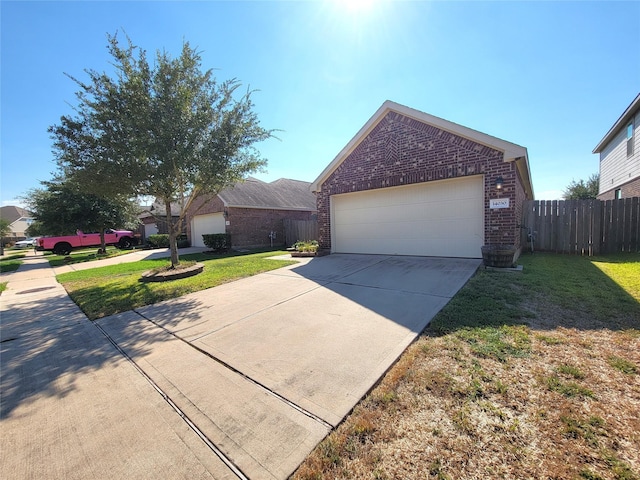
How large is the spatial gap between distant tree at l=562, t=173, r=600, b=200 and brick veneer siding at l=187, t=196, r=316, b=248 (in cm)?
2808

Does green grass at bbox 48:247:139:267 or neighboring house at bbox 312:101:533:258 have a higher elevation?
neighboring house at bbox 312:101:533:258

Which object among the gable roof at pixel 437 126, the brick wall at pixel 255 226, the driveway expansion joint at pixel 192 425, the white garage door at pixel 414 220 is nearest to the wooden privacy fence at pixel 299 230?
the brick wall at pixel 255 226

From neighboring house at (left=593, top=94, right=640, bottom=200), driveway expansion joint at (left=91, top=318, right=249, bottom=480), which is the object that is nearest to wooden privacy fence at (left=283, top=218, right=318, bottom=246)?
driveway expansion joint at (left=91, top=318, right=249, bottom=480)

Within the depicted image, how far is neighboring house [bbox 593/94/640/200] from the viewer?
36.8 feet

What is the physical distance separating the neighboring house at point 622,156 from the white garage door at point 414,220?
913 cm

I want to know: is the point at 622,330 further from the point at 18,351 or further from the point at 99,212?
the point at 99,212

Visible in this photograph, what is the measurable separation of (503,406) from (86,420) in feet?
10.6

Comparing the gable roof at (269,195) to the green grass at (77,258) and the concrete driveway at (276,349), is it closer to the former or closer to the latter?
the green grass at (77,258)

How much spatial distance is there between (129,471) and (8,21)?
9.45 m

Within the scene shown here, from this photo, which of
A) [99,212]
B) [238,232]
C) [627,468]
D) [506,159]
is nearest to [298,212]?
[238,232]

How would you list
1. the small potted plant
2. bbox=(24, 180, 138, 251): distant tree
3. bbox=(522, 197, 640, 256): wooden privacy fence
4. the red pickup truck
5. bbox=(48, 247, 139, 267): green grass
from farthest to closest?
the red pickup truck < bbox=(24, 180, 138, 251): distant tree < bbox=(48, 247, 139, 267): green grass < the small potted plant < bbox=(522, 197, 640, 256): wooden privacy fence

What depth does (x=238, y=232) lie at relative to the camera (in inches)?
623

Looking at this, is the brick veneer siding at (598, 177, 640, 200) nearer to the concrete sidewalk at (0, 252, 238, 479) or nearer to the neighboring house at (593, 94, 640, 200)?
the neighboring house at (593, 94, 640, 200)

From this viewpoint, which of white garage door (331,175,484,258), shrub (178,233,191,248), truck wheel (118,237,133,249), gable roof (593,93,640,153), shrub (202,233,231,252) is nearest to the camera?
white garage door (331,175,484,258)
